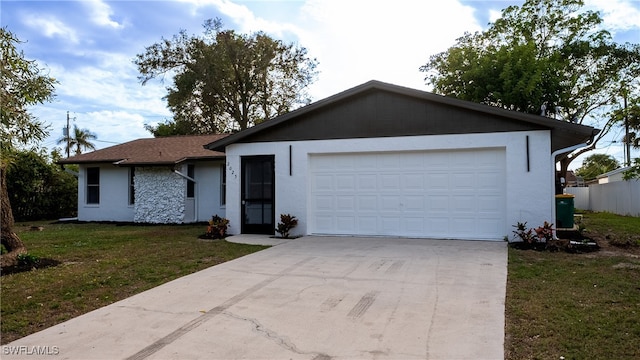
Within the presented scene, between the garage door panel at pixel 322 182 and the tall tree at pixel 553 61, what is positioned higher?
the tall tree at pixel 553 61

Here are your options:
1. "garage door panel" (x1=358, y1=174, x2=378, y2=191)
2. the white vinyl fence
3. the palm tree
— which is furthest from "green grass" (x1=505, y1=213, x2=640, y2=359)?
the palm tree

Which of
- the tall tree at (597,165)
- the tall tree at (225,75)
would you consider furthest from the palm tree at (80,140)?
the tall tree at (597,165)

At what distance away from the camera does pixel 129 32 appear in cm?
1177

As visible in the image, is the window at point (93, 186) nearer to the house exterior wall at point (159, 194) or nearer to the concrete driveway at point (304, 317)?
the house exterior wall at point (159, 194)

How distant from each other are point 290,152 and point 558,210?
7.47m

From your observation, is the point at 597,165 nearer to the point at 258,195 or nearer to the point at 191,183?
the point at 191,183

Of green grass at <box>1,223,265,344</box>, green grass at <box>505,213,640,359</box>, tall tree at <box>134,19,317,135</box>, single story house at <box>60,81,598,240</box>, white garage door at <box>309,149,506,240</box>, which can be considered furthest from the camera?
tall tree at <box>134,19,317,135</box>

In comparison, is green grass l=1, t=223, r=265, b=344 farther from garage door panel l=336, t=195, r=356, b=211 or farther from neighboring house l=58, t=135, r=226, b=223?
neighboring house l=58, t=135, r=226, b=223

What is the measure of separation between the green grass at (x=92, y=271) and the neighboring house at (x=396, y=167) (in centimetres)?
236

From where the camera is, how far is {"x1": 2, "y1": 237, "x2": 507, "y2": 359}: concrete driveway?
12.5ft

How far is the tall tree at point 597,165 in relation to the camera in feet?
141

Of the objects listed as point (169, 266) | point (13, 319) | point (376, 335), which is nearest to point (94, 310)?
point (13, 319)

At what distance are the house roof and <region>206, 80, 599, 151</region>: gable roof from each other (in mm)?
3905

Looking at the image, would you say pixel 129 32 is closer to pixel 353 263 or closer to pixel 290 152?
pixel 290 152
